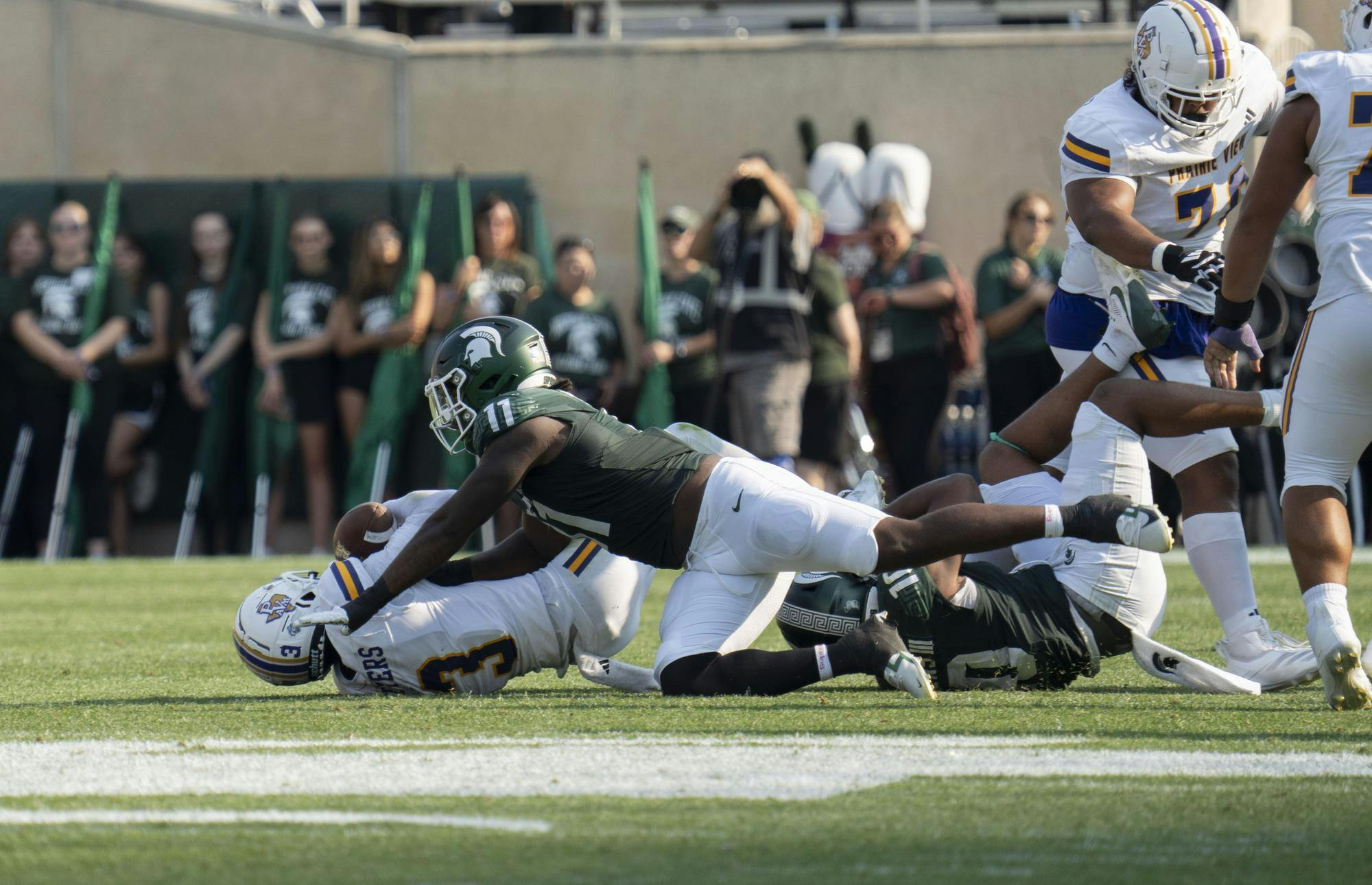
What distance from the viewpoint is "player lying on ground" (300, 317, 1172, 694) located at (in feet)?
15.4

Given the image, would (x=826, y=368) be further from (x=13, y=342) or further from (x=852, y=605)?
(x=852, y=605)

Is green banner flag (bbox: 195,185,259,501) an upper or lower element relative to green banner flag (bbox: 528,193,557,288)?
lower

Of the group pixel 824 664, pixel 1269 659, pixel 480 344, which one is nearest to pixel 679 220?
pixel 480 344

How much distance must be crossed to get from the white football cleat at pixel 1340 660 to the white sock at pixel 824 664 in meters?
1.14

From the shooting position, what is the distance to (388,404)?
12.0 m

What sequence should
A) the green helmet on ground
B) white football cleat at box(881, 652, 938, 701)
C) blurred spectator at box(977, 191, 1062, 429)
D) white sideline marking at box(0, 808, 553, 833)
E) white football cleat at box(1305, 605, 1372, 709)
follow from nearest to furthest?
white sideline marking at box(0, 808, 553, 833) < white football cleat at box(1305, 605, 1372, 709) < white football cleat at box(881, 652, 938, 701) < the green helmet on ground < blurred spectator at box(977, 191, 1062, 429)

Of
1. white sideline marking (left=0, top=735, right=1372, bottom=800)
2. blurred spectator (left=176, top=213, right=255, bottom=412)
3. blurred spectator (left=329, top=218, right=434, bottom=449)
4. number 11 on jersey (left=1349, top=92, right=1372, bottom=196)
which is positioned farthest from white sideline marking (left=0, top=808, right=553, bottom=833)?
blurred spectator (left=176, top=213, right=255, bottom=412)

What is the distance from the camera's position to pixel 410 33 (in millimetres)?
14602

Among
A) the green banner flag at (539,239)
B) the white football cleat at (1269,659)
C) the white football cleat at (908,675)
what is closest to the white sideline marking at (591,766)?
the white football cleat at (908,675)

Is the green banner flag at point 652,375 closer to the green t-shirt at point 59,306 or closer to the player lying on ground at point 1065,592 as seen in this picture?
the green t-shirt at point 59,306

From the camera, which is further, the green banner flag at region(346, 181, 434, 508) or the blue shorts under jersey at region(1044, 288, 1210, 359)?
the green banner flag at region(346, 181, 434, 508)

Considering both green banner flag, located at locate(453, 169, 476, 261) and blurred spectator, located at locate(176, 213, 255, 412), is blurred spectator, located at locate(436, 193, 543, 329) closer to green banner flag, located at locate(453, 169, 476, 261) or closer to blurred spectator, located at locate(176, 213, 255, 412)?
green banner flag, located at locate(453, 169, 476, 261)

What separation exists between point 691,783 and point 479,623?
163 centimetres

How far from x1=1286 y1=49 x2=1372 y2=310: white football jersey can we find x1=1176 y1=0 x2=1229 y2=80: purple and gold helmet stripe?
67 centimetres
